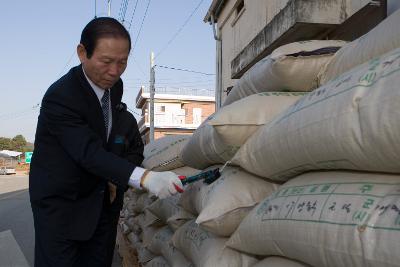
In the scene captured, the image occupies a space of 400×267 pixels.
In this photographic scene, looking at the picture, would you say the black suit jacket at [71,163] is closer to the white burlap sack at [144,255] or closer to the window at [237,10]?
the white burlap sack at [144,255]

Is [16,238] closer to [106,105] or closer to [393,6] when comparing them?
[106,105]

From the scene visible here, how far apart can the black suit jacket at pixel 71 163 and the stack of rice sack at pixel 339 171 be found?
54cm

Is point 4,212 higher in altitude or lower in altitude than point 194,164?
lower

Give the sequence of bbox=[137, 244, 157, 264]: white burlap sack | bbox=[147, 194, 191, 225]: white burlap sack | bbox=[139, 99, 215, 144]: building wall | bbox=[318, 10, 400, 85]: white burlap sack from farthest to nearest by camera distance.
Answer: bbox=[139, 99, 215, 144]: building wall, bbox=[137, 244, 157, 264]: white burlap sack, bbox=[147, 194, 191, 225]: white burlap sack, bbox=[318, 10, 400, 85]: white burlap sack

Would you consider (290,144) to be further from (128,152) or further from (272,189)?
(128,152)

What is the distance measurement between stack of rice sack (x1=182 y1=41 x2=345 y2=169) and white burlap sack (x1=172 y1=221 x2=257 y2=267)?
1.10ft

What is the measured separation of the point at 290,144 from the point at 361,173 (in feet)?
0.91

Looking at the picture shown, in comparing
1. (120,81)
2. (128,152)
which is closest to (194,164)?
(128,152)

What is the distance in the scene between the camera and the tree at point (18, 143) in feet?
217

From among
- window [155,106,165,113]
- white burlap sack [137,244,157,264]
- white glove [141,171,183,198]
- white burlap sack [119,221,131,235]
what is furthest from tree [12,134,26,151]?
white glove [141,171,183,198]

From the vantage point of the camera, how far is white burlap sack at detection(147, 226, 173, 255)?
8.56ft

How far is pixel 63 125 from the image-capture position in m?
1.67

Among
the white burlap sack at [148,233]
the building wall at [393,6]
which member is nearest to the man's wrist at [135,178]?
the white burlap sack at [148,233]

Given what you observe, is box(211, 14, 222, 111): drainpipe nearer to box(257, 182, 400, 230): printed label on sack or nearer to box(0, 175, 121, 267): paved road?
box(0, 175, 121, 267): paved road
